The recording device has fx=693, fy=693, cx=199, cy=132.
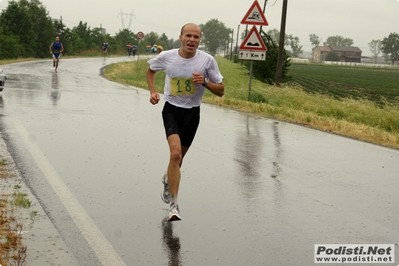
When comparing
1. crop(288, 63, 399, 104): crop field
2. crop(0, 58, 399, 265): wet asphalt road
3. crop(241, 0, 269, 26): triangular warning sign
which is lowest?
crop(288, 63, 399, 104): crop field

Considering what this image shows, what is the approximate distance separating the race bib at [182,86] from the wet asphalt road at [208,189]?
3.69 feet

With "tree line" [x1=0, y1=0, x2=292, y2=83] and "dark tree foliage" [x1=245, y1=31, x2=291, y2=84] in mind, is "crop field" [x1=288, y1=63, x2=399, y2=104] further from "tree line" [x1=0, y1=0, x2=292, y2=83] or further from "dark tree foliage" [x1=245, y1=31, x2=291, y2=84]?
"tree line" [x1=0, y1=0, x2=292, y2=83]

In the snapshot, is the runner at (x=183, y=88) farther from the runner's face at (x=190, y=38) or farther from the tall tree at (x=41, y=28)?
the tall tree at (x=41, y=28)

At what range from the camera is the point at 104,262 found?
489 cm

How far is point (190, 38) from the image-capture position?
21.5 ft

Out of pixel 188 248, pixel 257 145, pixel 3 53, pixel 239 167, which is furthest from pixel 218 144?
pixel 3 53

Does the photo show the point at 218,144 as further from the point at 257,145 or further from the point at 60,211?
the point at 60,211

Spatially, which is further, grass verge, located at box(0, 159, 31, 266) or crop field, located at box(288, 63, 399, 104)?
crop field, located at box(288, 63, 399, 104)

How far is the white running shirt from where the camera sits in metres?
6.72

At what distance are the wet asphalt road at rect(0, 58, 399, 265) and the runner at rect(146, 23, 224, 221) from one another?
0.56 m

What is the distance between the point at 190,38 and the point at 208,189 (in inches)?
74.8

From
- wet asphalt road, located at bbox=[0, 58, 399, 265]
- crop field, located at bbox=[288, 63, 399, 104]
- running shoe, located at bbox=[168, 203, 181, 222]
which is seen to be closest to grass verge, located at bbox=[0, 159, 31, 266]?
wet asphalt road, located at bbox=[0, 58, 399, 265]

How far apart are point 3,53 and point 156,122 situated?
4688cm

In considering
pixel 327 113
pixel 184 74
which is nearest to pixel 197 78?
pixel 184 74
